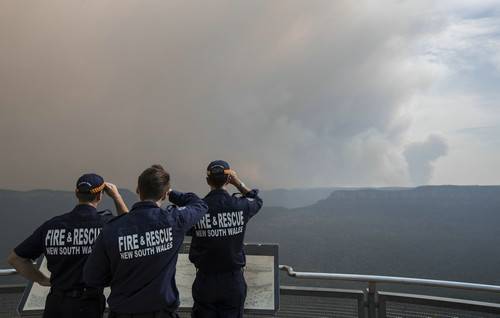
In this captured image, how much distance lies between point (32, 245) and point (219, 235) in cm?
138

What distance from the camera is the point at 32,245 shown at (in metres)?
2.69

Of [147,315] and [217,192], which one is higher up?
[217,192]

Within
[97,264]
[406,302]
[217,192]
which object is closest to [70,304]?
[97,264]

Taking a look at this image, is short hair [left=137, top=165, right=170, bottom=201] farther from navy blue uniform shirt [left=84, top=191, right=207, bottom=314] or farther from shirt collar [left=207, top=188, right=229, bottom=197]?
shirt collar [left=207, top=188, right=229, bottom=197]

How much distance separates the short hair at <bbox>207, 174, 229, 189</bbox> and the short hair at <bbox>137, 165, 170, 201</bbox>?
80 centimetres

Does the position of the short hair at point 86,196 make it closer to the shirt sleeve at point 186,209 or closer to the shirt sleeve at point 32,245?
the shirt sleeve at point 32,245

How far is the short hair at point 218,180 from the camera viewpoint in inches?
128

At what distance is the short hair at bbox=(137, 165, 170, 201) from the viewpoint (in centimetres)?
245

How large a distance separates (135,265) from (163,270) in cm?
20

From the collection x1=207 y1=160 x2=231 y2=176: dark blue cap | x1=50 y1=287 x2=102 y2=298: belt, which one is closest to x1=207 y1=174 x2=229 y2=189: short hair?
x1=207 y1=160 x2=231 y2=176: dark blue cap

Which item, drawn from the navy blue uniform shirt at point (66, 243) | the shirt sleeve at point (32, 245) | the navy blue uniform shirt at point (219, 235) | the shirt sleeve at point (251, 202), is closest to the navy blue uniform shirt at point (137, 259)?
the navy blue uniform shirt at point (66, 243)

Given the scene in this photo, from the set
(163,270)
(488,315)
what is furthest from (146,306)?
(488,315)

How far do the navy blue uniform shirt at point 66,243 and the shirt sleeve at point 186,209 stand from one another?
0.57 metres

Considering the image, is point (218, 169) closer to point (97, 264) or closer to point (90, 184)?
point (90, 184)
